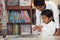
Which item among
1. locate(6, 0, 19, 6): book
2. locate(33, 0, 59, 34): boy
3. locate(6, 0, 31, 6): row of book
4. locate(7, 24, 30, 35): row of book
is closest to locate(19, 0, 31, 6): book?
locate(6, 0, 31, 6): row of book

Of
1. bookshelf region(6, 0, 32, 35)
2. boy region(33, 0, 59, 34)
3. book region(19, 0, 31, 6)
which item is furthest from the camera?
bookshelf region(6, 0, 32, 35)

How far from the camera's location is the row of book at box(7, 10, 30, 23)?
11.9ft

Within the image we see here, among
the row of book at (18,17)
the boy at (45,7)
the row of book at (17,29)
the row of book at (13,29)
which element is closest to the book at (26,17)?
the row of book at (18,17)

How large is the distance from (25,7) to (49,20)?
171cm

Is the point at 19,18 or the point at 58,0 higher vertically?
the point at 58,0

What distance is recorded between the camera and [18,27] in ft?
12.1

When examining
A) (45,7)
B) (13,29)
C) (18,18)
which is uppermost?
(45,7)

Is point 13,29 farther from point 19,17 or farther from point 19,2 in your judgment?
point 19,2

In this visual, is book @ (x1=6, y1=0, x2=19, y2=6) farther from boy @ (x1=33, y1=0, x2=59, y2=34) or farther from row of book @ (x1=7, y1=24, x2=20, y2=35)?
boy @ (x1=33, y1=0, x2=59, y2=34)

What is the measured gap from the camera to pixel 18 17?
364cm

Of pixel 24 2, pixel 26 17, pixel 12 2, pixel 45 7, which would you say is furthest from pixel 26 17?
pixel 45 7

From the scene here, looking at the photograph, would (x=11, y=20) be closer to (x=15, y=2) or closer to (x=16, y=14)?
(x=16, y=14)

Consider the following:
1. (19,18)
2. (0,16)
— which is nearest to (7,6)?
(19,18)

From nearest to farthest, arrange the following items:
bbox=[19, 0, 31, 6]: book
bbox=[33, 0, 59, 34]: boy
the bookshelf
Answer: bbox=[33, 0, 59, 34]: boy < bbox=[19, 0, 31, 6]: book < the bookshelf
